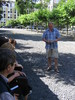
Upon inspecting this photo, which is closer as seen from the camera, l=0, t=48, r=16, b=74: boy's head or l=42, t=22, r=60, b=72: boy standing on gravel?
l=0, t=48, r=16, b=74: boy's head

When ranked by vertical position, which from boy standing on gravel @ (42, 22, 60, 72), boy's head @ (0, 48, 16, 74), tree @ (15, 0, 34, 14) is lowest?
boy standing on gravel @ (42, 22, 60, 72)

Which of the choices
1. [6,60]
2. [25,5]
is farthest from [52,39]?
[25,5]

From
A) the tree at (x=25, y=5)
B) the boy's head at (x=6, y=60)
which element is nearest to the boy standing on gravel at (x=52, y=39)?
the boy's head at (x=6, y=60)

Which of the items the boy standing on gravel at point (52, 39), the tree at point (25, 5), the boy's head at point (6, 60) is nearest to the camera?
the boy's head at point (6, 60)

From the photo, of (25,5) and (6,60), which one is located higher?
(25,5)

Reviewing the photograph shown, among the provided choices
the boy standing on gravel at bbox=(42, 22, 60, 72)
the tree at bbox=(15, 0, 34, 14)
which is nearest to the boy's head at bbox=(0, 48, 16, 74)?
the boy standing on gravel at bbox=(42, 22, 60, 72)

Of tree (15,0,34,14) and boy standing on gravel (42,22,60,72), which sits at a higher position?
tree (15,0,34,14)

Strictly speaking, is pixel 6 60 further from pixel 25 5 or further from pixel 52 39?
pixel 25 5

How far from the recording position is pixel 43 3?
59094mm

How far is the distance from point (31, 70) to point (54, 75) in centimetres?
121

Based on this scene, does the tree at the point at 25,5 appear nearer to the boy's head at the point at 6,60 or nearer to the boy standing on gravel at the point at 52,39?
the boy standing on gravel at the point at 52,39

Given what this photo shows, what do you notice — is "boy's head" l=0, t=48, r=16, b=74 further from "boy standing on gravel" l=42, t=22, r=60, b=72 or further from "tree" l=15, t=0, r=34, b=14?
"tree" l=15, t=0, r=34, b=14

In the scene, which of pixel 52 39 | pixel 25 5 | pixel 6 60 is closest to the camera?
pixel 6 60

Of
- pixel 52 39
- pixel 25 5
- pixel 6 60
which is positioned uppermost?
pixel 25 5
